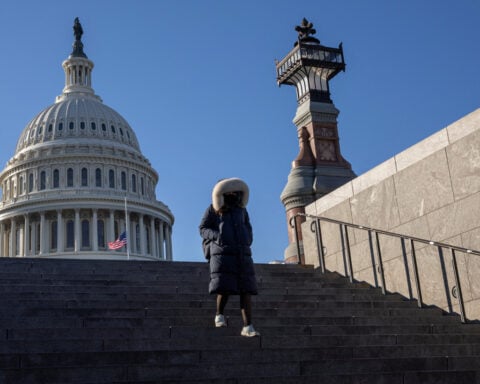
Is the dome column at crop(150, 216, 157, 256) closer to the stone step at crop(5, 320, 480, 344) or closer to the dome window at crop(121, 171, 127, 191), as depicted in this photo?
the dome window at crop(121, 171, 127, 191)

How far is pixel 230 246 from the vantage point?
8.12 meters

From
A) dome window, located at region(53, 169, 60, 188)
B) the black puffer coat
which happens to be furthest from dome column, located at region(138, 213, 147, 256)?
the black puffer coat

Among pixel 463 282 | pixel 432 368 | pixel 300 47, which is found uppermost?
pixel 300 47

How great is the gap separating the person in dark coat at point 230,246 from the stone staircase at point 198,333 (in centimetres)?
40

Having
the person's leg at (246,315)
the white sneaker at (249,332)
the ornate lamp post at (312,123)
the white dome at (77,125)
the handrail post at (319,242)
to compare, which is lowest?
the white sneaker at (249,332)

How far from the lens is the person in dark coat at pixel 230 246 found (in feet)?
26.0

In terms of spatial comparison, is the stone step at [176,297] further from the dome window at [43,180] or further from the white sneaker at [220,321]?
the dome window at [43,180]

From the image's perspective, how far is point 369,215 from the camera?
527 inches

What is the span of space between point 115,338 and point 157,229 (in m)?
78.1

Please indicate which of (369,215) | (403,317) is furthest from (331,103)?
(403,317)

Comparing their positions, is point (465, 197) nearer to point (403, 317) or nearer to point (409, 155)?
point (409, 155)

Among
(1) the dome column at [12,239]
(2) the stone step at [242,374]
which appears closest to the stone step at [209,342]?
(2) the stone step at [242,374]

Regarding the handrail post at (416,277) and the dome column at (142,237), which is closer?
the handrail post at (416,277)

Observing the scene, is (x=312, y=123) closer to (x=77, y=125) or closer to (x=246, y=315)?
(x=246, y=315)
